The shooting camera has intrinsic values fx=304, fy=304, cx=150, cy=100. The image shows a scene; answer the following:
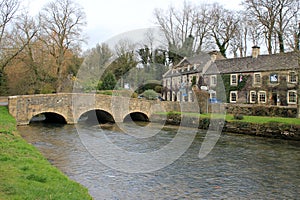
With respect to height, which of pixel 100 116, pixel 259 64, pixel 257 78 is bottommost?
pixel 100 116

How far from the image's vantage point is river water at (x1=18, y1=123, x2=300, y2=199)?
351 inches

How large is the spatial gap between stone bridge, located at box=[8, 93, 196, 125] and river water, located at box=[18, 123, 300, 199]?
403cm

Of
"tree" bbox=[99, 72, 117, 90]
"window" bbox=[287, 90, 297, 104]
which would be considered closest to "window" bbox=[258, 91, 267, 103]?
"window" bbox=[287, 90, 297, 104]

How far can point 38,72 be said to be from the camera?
31.3 metres

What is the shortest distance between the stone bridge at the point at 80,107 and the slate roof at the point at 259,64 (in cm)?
866

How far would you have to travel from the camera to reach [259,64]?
31.7 m

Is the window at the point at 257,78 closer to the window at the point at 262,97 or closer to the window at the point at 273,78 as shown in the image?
the window at the point at 262,97

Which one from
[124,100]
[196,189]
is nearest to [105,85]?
[124,100]

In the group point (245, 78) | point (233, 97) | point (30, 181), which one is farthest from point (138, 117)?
point (30, 181)

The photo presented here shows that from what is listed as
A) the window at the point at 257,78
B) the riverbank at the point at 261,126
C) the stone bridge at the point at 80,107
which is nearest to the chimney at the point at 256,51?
the window at the point at 257,78

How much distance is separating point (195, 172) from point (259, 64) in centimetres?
2349

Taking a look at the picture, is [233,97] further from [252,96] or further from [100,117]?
[100,117]

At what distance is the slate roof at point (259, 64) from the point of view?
2922 cm

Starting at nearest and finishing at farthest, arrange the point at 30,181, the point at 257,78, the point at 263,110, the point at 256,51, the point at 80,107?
the point at 30,181 → the point at 80,107 → the point at 263,110 → the point at 257,78 → the point at 256,51
